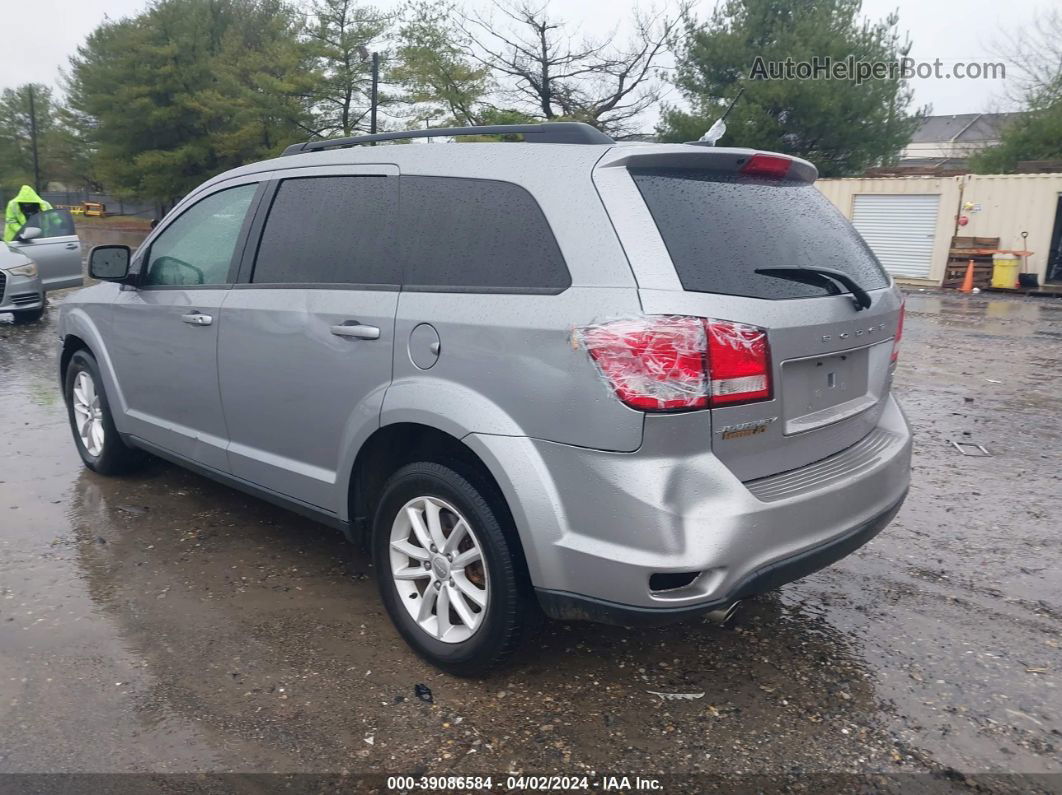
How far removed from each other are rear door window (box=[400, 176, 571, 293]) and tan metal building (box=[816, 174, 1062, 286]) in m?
17.9

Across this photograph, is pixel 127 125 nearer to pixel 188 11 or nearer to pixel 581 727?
pixel 188 11

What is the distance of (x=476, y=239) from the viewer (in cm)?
305

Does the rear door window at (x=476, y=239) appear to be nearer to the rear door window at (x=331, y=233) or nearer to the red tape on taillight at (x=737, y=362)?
the rear door window at (x=331, y=233)

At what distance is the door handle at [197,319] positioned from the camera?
159 inches

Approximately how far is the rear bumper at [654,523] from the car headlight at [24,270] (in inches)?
422

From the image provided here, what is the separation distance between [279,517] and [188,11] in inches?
1675

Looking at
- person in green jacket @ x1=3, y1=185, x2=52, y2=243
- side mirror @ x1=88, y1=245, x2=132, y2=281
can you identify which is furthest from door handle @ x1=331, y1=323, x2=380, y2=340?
person in green jacket @ x1=3, y1=185, x2=52, y2=243

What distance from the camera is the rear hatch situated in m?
2.62

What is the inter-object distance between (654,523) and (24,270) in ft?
37.5

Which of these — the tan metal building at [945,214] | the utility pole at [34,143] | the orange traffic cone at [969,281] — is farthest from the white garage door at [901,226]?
the utility pole at [34,143]

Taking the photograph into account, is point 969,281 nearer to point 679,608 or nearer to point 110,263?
point 110,263

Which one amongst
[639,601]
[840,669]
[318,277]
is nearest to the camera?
[639,601]

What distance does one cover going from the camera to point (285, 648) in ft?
11.0

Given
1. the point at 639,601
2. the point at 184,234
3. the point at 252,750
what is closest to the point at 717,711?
the point at 639,601
